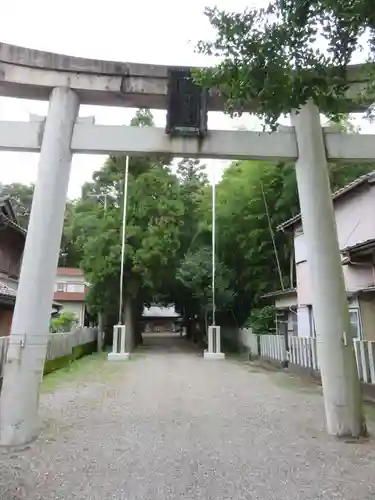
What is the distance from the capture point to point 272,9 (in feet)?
12.7

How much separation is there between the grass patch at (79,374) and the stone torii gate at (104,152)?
479 centimetres

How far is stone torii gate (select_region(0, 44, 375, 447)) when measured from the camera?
17.2 feet

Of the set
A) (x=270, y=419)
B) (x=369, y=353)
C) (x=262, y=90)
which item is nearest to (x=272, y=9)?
(x=262, y=90)

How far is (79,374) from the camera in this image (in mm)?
12617

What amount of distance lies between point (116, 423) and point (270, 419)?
2.34 metres

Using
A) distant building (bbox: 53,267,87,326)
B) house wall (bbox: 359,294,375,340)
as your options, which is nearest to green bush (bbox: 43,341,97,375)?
house wall (bbox: 359,294,375,340)

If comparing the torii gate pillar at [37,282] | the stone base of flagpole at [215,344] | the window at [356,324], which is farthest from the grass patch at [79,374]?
the window at [356,324]

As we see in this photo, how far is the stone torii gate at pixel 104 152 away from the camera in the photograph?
206 inches

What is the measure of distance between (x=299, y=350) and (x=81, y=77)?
9658mm

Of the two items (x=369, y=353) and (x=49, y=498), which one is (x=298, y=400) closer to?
(x=369, y=353)

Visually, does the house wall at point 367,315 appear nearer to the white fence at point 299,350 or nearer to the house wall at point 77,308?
the white fence at point 299,350

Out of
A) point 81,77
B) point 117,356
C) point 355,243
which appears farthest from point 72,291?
point 81,77

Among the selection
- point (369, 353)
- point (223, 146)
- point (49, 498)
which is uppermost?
point (223, 146)

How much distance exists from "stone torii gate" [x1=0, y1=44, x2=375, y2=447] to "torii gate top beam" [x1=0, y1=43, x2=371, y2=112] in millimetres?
14
